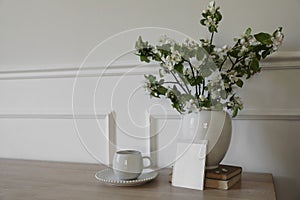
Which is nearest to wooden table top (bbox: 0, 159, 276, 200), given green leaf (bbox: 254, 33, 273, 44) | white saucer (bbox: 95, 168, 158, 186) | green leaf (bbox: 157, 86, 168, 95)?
white saucer (bbox: 95, 168, 158, 186)

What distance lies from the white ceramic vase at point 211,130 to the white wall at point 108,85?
195 mm

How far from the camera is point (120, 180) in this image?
0.94 meters

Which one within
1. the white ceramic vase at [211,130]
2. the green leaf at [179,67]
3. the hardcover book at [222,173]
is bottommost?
the hardcover book at [222,173]

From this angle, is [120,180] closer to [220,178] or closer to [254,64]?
[220,178]

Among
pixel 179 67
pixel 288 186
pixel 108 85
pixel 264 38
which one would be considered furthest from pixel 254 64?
pixel 108 85

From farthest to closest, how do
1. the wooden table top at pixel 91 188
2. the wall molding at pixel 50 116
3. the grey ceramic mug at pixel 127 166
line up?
the wall molding at pixel 50 116 → the grey ceramic mug at pixel 127 166 → the wooden table top at pixel 91 188

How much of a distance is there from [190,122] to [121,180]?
26cm

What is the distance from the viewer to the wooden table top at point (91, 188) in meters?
0.83

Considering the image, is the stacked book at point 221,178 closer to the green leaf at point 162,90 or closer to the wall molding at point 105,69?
the green leaf at point 162,90

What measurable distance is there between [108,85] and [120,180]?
0.43 meters

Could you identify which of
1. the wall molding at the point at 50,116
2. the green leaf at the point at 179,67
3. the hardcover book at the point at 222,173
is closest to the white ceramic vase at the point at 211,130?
the hardcover book at the point at 222,173

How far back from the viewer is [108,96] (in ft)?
4.07

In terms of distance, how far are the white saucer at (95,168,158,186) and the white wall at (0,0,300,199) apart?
0.61 feet

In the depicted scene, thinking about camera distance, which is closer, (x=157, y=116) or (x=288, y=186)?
(x=288, y=186)
